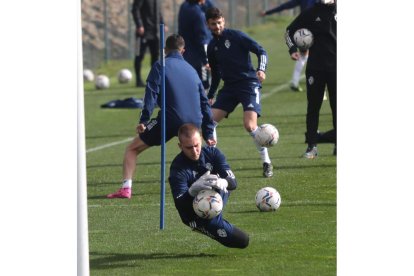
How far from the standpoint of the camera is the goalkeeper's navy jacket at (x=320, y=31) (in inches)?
559

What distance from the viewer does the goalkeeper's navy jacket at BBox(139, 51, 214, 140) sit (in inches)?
470

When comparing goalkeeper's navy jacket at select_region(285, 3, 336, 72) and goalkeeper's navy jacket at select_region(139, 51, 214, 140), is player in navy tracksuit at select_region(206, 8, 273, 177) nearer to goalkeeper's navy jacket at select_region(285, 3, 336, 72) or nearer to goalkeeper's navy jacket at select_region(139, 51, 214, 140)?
goalkeeper's navy jacket at select_region(285, 3, 336, 72)

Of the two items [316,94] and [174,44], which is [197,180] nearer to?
[174,44]

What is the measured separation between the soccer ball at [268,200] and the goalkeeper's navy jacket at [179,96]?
0.82 m

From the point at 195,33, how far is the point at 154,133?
6.49 meters

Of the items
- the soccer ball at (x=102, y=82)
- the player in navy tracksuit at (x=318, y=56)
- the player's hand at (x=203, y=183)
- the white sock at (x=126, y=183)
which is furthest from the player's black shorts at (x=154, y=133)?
the soccer ball at (x=102, y=82)

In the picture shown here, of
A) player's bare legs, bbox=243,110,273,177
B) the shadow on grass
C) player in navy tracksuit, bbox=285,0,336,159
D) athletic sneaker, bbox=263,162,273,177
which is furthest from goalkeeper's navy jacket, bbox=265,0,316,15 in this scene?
the shadow on grass

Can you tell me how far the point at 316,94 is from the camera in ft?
48.8

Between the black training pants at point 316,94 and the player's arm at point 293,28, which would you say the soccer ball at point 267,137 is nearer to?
the player's arm at point 293,28
